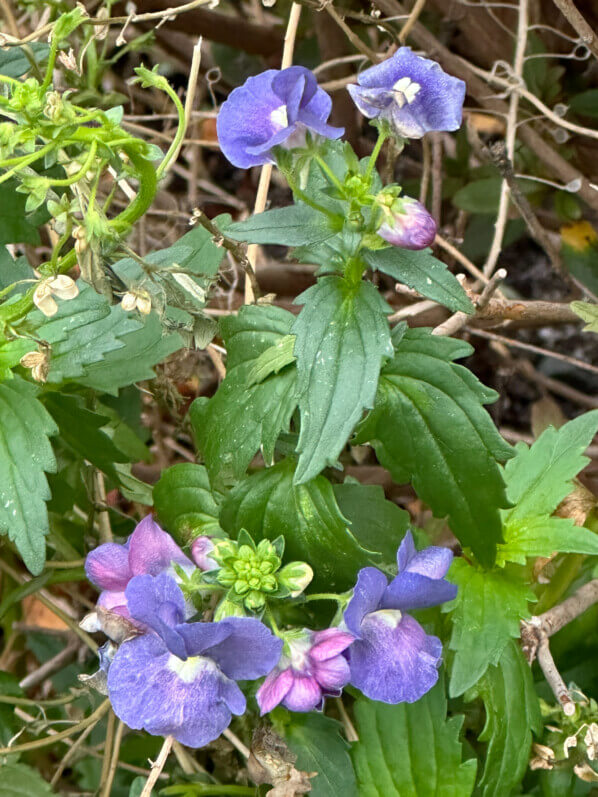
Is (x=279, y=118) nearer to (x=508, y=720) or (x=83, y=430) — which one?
(x=83, y=430)

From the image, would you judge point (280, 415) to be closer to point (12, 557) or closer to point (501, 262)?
point (12, 557)

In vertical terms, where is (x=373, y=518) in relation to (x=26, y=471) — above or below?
below

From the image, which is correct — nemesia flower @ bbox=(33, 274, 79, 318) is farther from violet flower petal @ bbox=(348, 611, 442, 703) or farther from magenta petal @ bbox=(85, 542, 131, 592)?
violet flower petal @ bbox=(348, 611, 442, 703)

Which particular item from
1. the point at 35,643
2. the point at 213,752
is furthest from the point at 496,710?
the point at 35,643

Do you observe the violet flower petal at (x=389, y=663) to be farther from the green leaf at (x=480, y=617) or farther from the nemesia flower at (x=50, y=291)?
the nemesia flower at (x=50, y=291)

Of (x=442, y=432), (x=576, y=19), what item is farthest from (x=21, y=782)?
(x=576, y=19)

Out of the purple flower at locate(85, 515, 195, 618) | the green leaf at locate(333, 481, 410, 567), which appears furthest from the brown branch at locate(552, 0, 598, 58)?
the purple flower at locate(85, 515, 195, 618)
